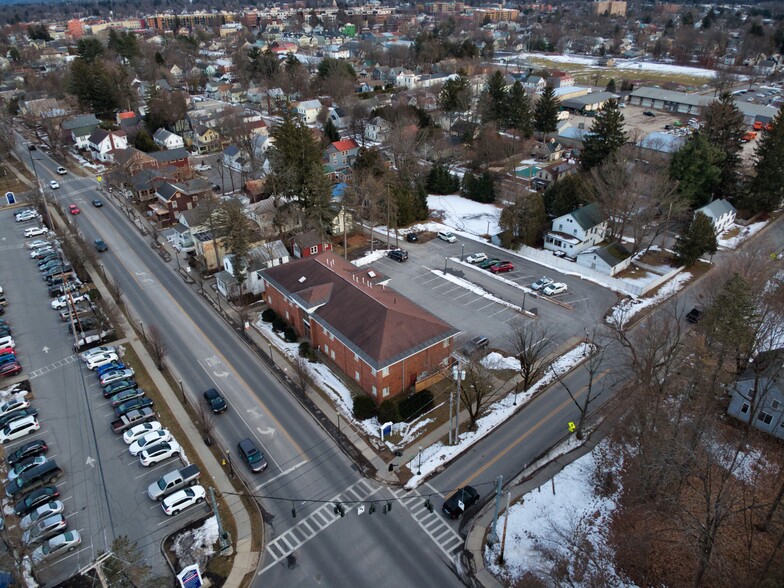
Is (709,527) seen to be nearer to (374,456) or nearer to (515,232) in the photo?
(374,456)

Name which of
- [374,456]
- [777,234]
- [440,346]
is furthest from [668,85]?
[374,456]

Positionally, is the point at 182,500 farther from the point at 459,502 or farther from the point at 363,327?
the point at 363,327

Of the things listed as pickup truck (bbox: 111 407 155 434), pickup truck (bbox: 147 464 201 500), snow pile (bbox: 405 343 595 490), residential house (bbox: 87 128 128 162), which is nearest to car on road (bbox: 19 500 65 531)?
pickup truck (bbox: 147 464 201 500)

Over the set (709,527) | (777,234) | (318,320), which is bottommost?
(777,234)

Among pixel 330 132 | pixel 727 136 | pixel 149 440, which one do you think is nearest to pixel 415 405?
pixel 149 440

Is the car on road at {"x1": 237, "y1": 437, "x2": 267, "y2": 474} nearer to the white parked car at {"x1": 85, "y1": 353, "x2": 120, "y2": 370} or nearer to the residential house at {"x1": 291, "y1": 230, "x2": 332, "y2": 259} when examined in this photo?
the white parked car at {"x1": 85, "y1": 353, "x2": 120, "y2": 370}

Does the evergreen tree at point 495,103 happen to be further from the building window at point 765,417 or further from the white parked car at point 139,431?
the white parked car at point 139,431

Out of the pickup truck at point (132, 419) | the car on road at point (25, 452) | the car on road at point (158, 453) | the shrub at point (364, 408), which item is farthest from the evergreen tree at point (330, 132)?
the car on road at point (25, 452)
